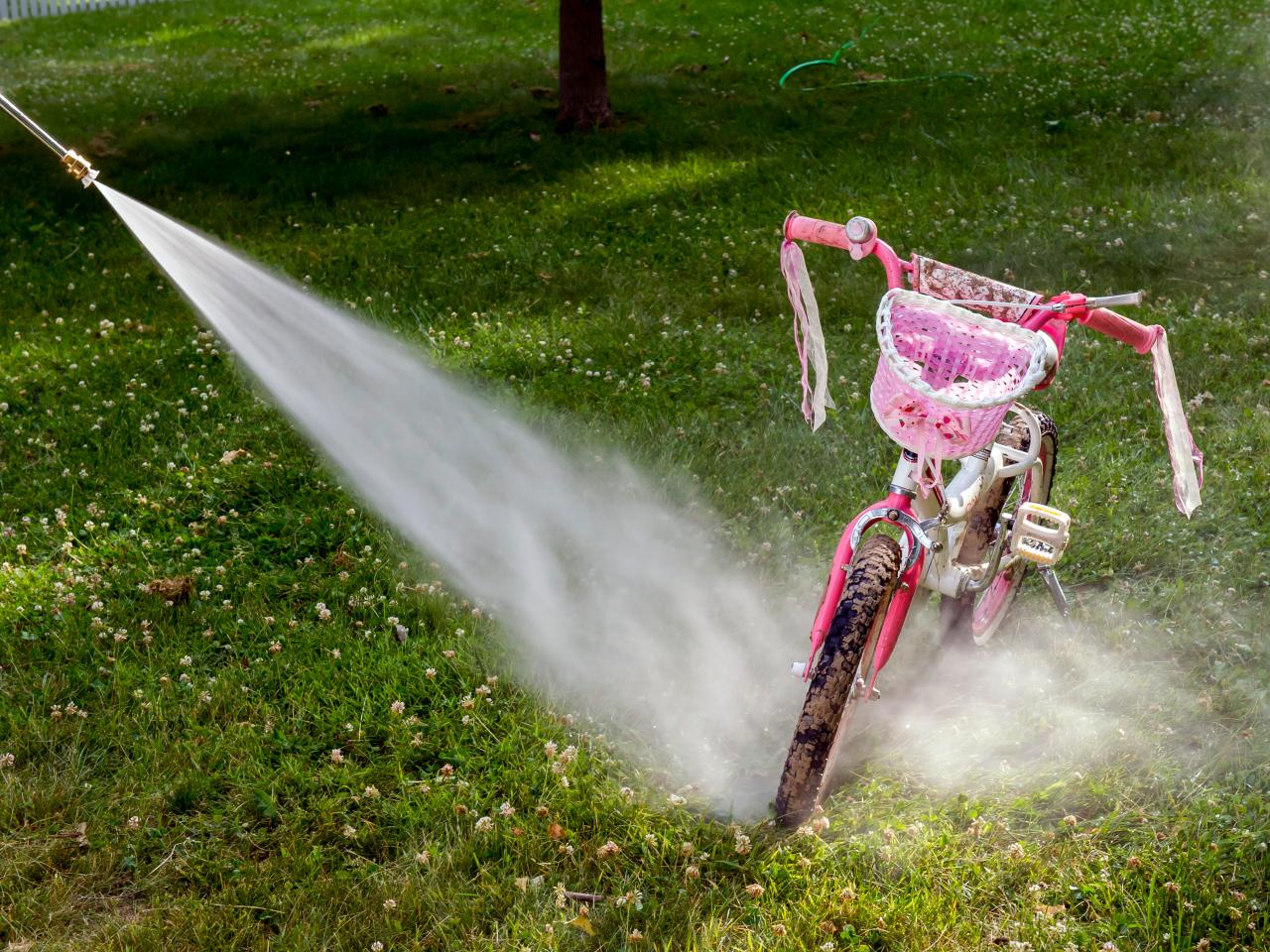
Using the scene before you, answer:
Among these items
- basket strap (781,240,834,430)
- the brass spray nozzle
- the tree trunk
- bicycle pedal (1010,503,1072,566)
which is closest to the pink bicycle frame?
basket strap (781,240,834,430)

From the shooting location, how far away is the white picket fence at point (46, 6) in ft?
67.7

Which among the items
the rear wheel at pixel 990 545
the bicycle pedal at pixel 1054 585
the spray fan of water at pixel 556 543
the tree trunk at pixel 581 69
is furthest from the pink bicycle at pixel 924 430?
the tree trunk at pixel 581 69

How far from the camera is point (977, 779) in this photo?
435 cm

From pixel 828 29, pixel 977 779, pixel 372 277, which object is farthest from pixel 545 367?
pixel 828 29

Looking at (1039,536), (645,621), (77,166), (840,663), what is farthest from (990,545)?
(77,166)

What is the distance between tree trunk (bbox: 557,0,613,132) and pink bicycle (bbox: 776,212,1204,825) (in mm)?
8126

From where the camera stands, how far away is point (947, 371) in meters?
3.57

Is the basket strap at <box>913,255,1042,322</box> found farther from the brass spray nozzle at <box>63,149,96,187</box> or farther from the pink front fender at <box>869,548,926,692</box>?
the brass spray nozzle at <box>63,149,96,187</box>

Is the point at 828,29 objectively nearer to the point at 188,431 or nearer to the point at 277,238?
the point at 277,238

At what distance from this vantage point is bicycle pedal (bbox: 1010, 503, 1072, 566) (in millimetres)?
4391

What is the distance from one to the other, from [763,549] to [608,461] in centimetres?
119

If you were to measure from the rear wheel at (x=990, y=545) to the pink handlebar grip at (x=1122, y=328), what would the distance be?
0.85 meters

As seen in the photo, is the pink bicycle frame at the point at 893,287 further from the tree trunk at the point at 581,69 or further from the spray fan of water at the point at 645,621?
the tree trunk at the point at 581,69

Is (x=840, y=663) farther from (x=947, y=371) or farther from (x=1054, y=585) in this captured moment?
(x=1054, y=585)
